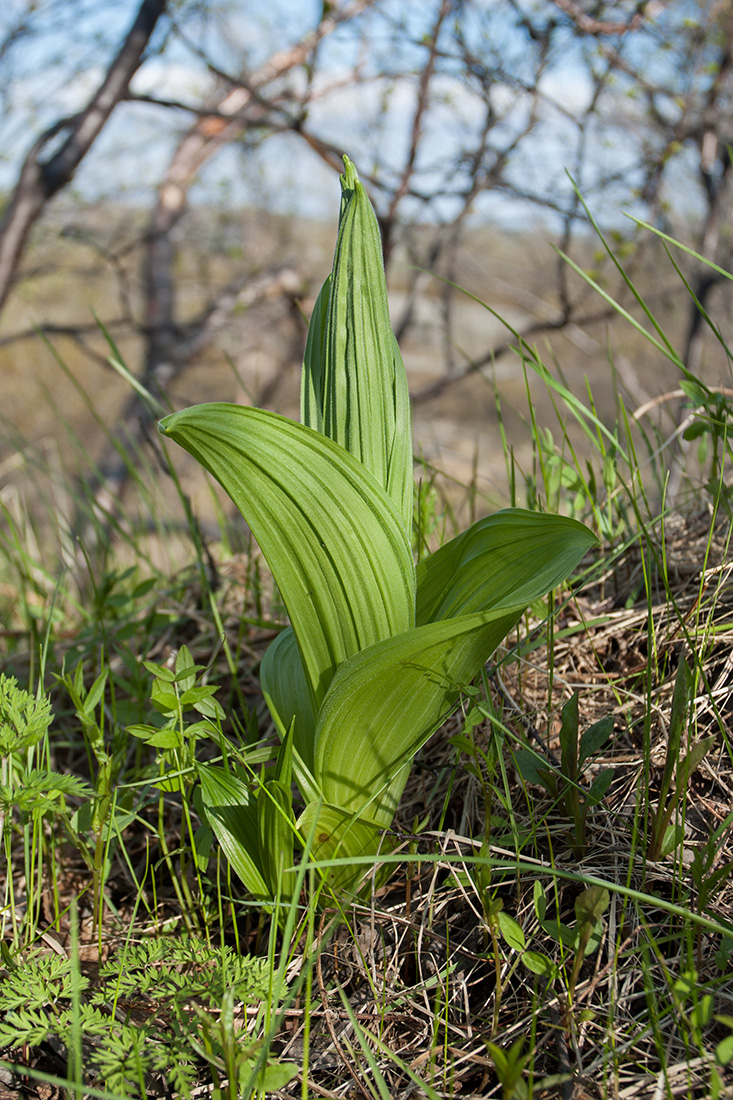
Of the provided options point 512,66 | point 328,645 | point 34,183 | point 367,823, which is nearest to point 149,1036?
point 367,823

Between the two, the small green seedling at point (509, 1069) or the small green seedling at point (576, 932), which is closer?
the small green seedling at point (509, 1069)

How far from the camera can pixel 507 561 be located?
0.87 m

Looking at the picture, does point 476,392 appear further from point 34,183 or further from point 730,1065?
point 730,1065

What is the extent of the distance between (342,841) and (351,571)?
33cm

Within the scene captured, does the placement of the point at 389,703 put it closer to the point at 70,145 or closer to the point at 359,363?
the point at 359,363

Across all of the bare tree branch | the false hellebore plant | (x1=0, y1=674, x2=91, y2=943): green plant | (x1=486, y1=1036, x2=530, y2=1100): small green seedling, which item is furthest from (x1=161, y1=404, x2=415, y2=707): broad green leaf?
the bare tree branch

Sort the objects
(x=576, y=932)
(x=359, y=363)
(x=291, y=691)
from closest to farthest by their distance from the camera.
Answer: (x=576, y=932) → (x=359, y=363) → (x=291, y=691)

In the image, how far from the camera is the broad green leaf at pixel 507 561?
0.80m

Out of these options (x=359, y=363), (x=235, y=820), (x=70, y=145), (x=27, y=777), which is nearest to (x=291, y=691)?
(x=235, y=820)

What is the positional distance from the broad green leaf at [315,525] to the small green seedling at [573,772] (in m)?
0.23

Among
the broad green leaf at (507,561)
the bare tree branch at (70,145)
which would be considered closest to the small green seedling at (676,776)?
the broad green leaf at (507,561)

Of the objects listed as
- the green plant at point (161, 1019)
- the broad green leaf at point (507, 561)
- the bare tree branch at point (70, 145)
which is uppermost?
the bare tree branch at point (70, 145)

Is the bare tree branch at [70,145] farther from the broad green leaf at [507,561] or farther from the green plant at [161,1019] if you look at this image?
the green plant at [161,1019]

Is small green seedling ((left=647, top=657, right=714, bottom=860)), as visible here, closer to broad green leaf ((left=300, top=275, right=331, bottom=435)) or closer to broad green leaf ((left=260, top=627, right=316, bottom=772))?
broad green leaf ((left=260, top=627, right=316, bottom=772))
